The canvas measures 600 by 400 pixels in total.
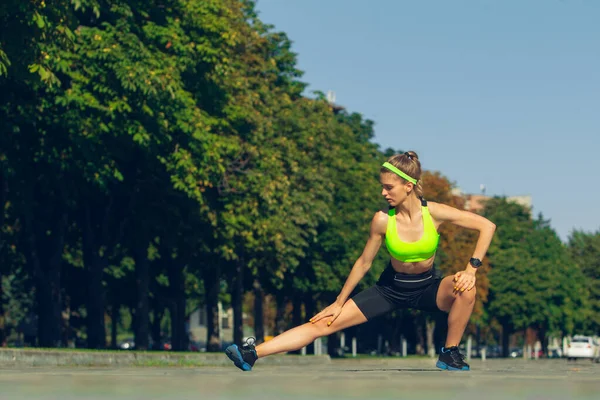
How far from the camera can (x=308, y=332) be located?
30.3 feet

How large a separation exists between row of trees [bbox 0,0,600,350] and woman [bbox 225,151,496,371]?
13.3 m

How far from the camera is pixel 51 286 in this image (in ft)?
116

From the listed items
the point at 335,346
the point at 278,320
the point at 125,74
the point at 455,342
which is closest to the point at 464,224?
the point at 455,342

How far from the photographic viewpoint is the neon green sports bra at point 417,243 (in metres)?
9.03

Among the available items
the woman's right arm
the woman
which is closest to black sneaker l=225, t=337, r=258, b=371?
the woman

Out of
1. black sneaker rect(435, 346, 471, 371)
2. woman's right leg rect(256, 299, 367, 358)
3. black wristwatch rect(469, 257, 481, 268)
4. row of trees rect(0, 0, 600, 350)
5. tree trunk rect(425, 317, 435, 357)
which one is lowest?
black sneaker rect(435, 346, 471, 371)

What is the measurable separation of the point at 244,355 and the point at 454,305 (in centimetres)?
166

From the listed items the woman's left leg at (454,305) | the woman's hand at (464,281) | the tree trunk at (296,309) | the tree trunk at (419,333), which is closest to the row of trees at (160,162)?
the tree trunk at (296,309)

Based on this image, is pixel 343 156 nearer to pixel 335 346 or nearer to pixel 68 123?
pixel 335 346

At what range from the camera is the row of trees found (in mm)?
29016

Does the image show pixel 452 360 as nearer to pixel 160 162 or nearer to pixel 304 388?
pixel 304 388

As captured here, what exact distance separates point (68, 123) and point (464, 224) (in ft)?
68.7

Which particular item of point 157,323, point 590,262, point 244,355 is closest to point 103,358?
point 244,355

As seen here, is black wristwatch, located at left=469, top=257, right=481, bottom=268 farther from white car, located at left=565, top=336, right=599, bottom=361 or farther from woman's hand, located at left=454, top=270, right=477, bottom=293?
white car, located at left=565, top=336, right=599, bottom=361
